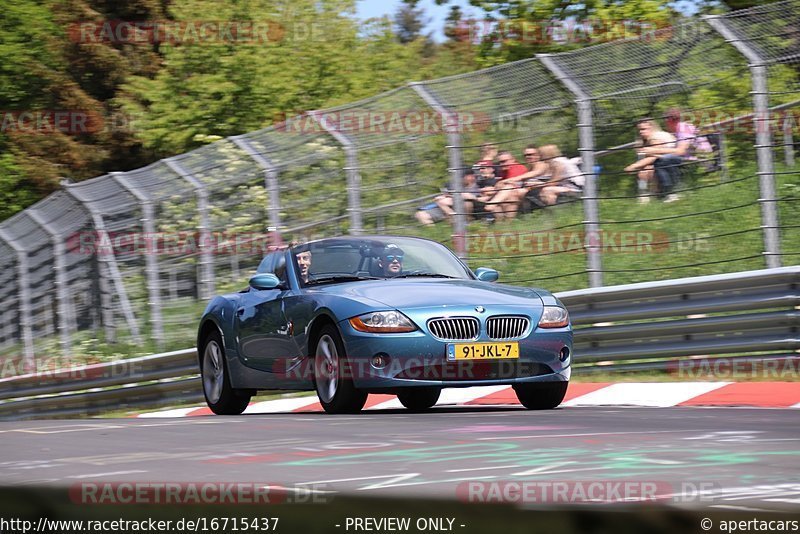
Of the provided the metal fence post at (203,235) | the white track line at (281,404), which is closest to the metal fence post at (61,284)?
the metal fence post at (203,235)

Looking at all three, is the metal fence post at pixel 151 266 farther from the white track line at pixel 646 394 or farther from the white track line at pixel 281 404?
the white track line at pixel 646 394

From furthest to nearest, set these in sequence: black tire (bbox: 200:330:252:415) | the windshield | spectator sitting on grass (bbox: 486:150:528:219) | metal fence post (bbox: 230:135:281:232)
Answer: metal fence post (bbox: 230:135:281:232)
spectator sitting on grass (bbox: 486:150:528:219)
black tire (bbox: 200:330:252:415)
the windshield

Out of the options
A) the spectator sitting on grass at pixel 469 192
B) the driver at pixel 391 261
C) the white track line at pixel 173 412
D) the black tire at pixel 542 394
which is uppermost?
the spectator sitting on grass at pixel 469 192

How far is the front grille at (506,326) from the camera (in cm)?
887

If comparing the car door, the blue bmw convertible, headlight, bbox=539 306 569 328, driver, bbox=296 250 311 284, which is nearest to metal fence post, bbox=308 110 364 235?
the car door

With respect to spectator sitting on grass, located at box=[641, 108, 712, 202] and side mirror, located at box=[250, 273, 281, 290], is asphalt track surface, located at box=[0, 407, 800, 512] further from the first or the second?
spectator sitting on grass, located at box=[641, 108, 712, 202]

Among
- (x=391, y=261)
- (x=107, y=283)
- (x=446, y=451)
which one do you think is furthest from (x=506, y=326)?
(x=107, y=283)

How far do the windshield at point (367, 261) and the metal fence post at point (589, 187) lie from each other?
204cm

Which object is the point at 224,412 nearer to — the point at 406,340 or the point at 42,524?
the point at 406,340

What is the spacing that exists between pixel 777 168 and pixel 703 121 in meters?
1.27

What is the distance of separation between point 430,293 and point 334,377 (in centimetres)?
83

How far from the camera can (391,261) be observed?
399 inches

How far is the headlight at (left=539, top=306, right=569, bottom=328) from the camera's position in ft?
29.9

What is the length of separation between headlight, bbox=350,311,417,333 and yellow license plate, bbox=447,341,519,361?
0.29 meters
